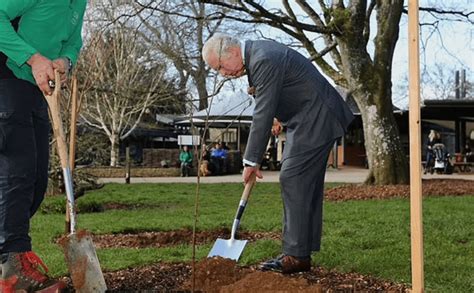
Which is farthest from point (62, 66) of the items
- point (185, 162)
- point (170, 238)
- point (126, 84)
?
point (126, 84)

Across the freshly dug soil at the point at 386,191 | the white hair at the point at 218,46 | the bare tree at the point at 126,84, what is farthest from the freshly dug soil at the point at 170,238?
the bare tree at the point at 126,84

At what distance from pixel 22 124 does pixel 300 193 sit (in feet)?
5.85

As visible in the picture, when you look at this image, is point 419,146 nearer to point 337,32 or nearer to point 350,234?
point 350,234

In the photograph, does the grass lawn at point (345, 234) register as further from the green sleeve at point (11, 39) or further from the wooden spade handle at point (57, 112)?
the green sleeve at point (11, 39)

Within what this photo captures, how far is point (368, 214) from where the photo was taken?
8.39 meters

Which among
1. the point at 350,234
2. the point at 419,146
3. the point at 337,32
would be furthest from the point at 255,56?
the point at 337,32

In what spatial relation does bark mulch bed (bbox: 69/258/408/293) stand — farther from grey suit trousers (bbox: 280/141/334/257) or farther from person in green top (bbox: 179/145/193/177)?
person in green top (bbox: 179/145/193/177)

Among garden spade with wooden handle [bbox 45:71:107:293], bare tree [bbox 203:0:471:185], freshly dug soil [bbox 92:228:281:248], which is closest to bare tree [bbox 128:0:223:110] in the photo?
bare tree [bbox 203:0:471:185]

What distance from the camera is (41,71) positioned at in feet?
10.5

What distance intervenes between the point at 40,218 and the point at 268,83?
5879 millimetres

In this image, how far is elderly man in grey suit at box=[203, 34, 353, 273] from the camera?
3.97 meters

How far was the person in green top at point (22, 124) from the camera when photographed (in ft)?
10.5

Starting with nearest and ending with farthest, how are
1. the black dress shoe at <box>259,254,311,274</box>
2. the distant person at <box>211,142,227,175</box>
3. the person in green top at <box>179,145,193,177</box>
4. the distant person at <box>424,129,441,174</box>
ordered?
1. the black dress shoe at <box>259,254,311,274</box>
2. the person in green top at <box>179,145,193,177</box>
3. the distant person at <box>424,129,441,174</box>
4. the distant person at <box>211,142,227,175</box>

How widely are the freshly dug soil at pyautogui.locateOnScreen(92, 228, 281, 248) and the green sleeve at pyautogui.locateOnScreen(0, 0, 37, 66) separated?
10.1ft
